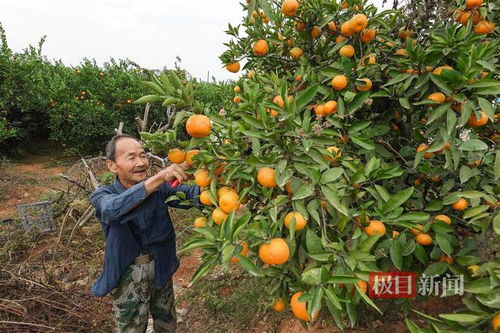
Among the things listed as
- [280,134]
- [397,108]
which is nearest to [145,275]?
[280,134]

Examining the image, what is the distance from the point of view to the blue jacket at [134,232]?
1.98m

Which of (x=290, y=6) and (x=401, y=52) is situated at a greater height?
(x=290, y=6)

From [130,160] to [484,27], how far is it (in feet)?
6.49

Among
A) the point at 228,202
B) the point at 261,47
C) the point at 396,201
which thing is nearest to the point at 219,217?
the point at 228,202

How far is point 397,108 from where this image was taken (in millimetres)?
→ 1914

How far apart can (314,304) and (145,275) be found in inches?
55.4

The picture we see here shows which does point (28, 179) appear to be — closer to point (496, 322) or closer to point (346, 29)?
point (346, 29)

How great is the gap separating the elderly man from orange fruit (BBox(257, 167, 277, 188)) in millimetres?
758

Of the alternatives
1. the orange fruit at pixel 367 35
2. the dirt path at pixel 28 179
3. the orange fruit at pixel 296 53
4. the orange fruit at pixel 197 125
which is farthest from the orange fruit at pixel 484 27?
the dirt path at pixel 28 179

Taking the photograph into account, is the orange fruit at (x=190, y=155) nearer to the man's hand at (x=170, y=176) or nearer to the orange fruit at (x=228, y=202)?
the man's hand at (x=170, y=176)

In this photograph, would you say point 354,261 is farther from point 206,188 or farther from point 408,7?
point 408,7

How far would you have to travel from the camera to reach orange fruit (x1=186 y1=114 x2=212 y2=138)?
1300mm

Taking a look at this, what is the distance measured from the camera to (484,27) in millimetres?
1631

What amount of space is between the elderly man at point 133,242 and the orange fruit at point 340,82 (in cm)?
94
